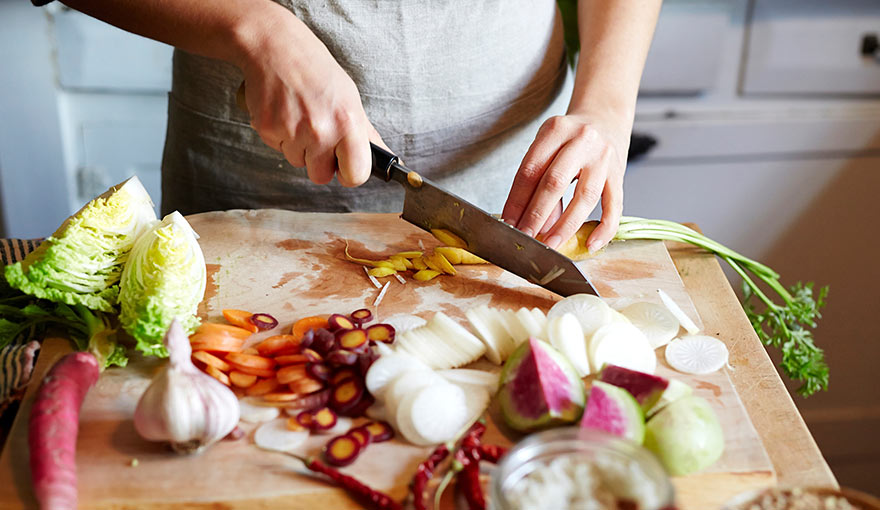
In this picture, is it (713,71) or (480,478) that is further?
(713,71)

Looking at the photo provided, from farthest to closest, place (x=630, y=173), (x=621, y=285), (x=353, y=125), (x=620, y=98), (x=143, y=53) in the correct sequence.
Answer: (x=630, y=173)
(x=143, y=53)
(x=620, y=98)
(x=621, y=285)
(x=353, y=125)

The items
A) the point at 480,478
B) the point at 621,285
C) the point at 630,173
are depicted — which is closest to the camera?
the point at 480,478

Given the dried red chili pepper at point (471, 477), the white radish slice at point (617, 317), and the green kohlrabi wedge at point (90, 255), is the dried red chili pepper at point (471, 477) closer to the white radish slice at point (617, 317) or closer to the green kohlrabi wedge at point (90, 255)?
the white radish slice at point (617, 317)

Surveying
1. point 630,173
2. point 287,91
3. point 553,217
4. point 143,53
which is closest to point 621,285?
point 553,217

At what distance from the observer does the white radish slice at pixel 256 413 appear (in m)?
1.32

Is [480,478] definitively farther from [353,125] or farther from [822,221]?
[822,221]

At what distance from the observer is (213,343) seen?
143cm

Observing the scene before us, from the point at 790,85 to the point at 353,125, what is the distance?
2.32m

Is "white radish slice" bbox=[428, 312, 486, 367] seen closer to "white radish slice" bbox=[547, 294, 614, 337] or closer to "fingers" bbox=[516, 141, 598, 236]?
"white radish slice" bbox=[547, 294, 614, 337]

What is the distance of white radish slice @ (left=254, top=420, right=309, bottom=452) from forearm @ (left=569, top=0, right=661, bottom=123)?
3.39 feet

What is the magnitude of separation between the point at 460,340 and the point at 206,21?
34.6 inches

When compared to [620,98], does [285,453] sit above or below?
below

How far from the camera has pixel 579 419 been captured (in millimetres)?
1242

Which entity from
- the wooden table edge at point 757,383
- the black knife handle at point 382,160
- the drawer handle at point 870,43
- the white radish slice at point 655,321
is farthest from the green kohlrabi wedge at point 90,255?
the drawer handle at point 870,43
